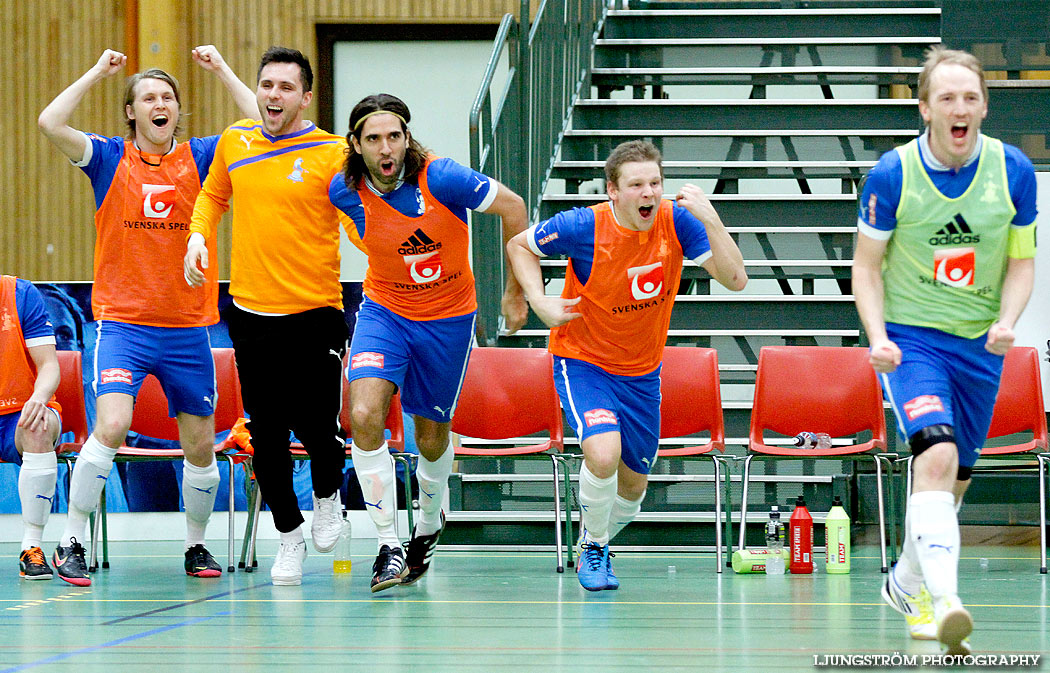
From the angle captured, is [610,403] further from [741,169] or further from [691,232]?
[741,169]

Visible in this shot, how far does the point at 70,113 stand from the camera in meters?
5.51

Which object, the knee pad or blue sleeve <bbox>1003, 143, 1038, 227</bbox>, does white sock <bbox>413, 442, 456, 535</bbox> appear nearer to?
the knee pad

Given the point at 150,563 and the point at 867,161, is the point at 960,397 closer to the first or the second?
the point at 150,563

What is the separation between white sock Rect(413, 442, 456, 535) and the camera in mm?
5160

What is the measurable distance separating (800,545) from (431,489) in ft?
6.39

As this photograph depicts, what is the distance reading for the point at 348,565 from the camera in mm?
5969

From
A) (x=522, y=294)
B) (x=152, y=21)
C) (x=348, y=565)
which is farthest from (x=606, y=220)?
(x=152, y=21)

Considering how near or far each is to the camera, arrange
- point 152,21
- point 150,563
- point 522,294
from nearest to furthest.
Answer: point 522,294
point 150,563
point 152,21

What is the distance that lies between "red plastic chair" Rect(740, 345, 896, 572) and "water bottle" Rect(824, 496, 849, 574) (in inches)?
20.9

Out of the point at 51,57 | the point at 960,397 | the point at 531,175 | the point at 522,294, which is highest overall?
the point at 51,57

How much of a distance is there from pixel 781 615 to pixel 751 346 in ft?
11.6

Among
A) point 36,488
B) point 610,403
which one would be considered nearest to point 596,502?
point 610,403

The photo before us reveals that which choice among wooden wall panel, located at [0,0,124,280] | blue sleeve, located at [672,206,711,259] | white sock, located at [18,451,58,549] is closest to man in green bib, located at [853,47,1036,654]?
blue sleeve, located at [672,206,711,259]

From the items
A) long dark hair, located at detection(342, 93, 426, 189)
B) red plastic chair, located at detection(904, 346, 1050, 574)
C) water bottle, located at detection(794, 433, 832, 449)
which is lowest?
water bottle, located at detection(794, 433, 832, 449)
